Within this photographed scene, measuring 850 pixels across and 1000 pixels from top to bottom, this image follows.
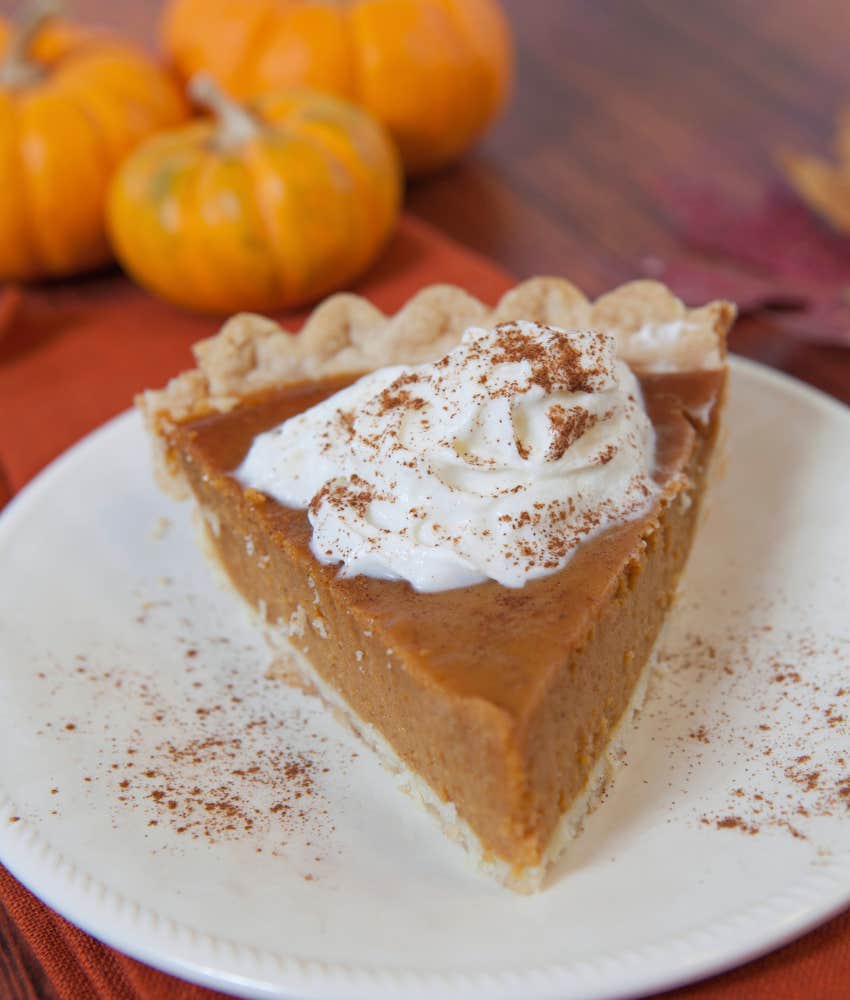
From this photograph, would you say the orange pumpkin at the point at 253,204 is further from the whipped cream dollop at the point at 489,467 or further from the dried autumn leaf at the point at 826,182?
the dried autumn leaf at the point at 826,182

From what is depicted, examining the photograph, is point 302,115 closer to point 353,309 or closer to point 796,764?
point 353,309

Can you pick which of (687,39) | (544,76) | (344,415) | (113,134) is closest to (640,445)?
(344,415)

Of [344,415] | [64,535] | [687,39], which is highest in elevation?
[344,415]

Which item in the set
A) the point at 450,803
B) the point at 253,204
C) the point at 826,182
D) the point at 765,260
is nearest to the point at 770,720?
the point at 450,803

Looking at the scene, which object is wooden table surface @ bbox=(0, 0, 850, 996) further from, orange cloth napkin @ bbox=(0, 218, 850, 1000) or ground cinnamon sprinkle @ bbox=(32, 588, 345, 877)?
ground cinnamon sprinkle @ bbox=(32, 588, 345, 877)

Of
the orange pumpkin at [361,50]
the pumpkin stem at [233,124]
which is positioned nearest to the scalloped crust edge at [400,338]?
the pumpkin stem at [233,124]

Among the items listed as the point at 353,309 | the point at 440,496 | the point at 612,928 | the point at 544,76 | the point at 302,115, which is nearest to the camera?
the point at 612,928

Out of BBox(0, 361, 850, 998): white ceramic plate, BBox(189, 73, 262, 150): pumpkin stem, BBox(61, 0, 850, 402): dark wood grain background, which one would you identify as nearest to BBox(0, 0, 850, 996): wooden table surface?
BBox(61, 0, 850, 402): dark wood grain background
